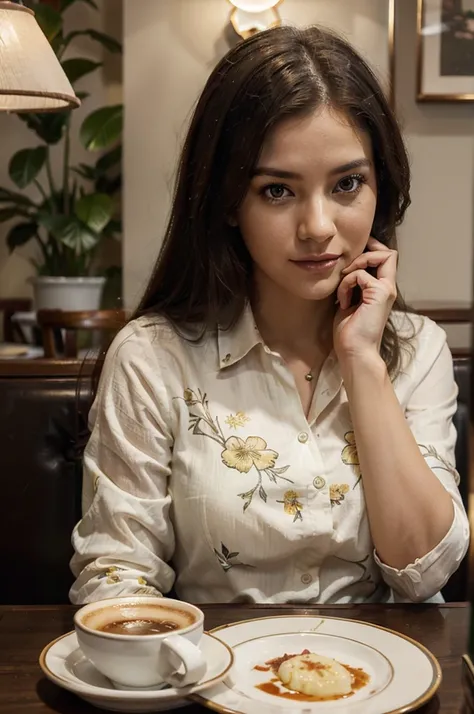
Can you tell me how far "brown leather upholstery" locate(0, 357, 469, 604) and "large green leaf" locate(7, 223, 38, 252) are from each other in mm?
3207

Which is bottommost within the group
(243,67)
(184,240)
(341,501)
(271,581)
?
(271,581)

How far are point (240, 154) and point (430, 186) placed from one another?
2.45m

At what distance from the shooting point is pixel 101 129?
4168 millimetres

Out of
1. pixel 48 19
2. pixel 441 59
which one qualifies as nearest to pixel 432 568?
pixel 441 59

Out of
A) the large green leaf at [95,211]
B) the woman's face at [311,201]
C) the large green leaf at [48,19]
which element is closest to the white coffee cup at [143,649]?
the woman's face at [311,201]

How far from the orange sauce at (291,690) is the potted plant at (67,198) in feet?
11.6

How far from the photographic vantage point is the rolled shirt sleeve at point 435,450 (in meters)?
1.21

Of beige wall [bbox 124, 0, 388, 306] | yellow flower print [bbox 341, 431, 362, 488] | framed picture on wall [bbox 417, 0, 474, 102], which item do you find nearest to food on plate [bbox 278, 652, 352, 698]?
yellow flower print [bbox 341, 431, 362, 488]

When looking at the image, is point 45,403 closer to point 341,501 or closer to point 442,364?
point 341,501

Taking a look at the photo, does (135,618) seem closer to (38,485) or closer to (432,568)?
(432,568)

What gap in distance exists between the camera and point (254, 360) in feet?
4.43

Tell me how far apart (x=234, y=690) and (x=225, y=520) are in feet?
1.50

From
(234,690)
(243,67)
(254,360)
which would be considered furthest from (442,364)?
(234,690)

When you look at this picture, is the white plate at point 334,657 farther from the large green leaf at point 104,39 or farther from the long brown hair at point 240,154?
the large green leaf at point 104,39
